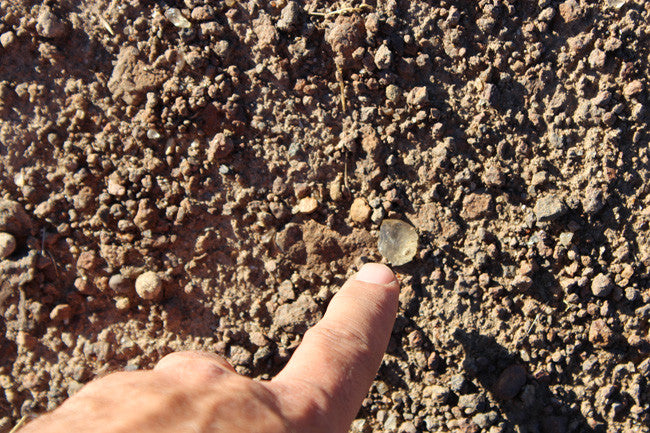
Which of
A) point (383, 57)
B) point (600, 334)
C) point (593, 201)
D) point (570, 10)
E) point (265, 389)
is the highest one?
point (570, 10)

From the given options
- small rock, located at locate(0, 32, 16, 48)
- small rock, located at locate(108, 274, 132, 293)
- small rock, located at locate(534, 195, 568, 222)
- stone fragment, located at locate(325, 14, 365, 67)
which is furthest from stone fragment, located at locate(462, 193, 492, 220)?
small rock, located at locate(0, 32, 16, 48)

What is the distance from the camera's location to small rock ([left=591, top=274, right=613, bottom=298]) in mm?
1751

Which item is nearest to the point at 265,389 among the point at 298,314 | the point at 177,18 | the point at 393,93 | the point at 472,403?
the point at 298,314

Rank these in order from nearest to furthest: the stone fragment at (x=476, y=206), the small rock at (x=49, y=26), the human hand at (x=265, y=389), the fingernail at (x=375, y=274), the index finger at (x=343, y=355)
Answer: the human hand at (x=265, y=389)
the index finger at (x=343, y=355)
the fingernail at (x=375, y=274)
the stone fragment at (x=476, y=206)
the small rock at (x=49, y=26)

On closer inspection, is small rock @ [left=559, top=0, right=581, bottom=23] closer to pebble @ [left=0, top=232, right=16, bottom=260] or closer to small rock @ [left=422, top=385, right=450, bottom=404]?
small rock @ [left=422, top=385, right=450, bottom=404]

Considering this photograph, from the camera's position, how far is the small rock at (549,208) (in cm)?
177

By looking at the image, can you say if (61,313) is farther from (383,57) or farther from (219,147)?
(383,57)

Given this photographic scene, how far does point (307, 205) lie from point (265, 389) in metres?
0.68

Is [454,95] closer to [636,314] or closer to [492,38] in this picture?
[492,38]

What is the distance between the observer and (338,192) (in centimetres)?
186

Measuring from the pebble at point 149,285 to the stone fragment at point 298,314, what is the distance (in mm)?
418

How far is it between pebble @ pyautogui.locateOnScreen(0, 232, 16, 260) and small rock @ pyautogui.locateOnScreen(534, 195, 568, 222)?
1.80 metres

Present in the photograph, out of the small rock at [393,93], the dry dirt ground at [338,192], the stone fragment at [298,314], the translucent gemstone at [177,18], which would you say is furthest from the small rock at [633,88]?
the translucent gemstone at [177,18]

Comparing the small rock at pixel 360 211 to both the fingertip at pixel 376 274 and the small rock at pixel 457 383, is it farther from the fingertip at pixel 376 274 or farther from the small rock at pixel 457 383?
the small rock at pixel 457 383
